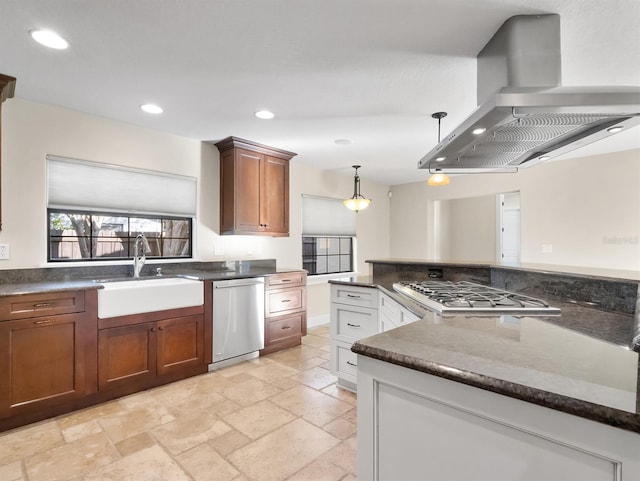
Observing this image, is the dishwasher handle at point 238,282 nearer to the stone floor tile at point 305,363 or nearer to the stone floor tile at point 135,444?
the stone floor tile at point 305,363

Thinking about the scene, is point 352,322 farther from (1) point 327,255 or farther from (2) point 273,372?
(1) point 327,255

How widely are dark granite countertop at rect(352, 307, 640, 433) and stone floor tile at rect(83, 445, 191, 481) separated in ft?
4.97

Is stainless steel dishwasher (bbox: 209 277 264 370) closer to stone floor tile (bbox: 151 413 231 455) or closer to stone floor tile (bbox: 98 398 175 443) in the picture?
stone floor tile (bbox: 98 398 175 443)

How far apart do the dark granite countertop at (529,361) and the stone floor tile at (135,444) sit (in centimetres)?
181

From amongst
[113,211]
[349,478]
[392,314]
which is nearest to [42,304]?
[113,211]

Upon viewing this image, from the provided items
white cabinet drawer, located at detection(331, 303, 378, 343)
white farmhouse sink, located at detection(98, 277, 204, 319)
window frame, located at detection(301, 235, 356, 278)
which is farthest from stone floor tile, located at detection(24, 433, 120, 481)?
window frame, located at detection(301, 235, 356, 278)

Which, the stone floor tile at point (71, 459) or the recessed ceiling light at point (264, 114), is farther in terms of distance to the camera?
the recessed ceiling light at point (264, 114)

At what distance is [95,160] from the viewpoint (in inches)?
120

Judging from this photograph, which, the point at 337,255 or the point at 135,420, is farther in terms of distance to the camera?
the point at 337,255

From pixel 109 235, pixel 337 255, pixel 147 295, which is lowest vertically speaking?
pixel 147 295

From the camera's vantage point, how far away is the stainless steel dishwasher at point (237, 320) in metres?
3.29

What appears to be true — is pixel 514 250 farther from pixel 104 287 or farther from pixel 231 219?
pixel 104 287

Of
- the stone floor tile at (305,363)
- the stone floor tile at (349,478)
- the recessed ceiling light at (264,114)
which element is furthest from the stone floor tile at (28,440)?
the recessed ceiling light at (264,114)

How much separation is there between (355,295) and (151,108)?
235 centimetres
